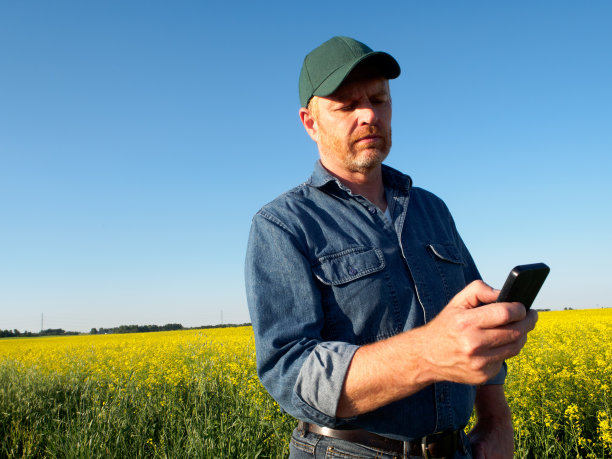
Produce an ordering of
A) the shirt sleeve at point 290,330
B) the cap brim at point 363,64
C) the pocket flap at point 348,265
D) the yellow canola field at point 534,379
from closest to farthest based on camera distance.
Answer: the shirt sleeve at point 290,330
the pocket flap at point 348,265
the cap brim at point 363,64
the yellow canola field at point 534,379

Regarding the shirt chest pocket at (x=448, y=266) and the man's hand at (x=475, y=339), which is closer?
the man's hand at (x=475, y=339)

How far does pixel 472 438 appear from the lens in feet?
5.10

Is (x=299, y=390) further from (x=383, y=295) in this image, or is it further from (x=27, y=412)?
(x=27, y=412)

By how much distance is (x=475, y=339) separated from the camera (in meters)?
0.80

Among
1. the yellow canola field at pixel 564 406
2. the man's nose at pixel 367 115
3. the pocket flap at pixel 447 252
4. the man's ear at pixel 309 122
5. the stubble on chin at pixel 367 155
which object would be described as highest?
the man's ear at pixel 309 122

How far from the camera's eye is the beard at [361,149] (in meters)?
1.52

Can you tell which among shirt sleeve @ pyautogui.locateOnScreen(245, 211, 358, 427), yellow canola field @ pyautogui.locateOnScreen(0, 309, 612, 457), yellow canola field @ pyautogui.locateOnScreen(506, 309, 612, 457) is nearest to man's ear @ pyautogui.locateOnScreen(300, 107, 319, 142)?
shirt sleeve @ pyautogui.locateOnScreen(245, 211, 358, 427)

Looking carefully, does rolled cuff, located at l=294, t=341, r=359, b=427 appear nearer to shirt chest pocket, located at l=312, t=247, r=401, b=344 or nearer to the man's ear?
shirt chest pocket, located at l=312, t=247, r=401, b=344

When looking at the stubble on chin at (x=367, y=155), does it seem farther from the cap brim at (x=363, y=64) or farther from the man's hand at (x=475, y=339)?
the man's hand at (x=475, y=339)

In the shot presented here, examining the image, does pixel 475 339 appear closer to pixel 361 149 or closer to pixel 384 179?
pixel 361 149

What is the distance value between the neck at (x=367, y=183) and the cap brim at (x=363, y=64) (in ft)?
0.92

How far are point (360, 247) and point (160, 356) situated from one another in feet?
24.8

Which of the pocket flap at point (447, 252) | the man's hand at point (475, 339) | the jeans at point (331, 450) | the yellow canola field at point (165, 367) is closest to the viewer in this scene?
the man's hand at point (475, 339)

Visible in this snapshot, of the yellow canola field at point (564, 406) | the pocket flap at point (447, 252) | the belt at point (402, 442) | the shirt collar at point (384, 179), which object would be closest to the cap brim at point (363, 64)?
the shirt collar at point (384, 179)
